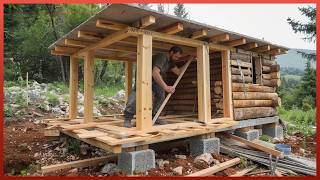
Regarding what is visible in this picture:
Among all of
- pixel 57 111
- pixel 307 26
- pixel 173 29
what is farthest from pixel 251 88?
pixel 307 26

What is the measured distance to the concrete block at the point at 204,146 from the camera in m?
7.10

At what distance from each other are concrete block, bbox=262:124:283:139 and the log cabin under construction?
3 centimetres

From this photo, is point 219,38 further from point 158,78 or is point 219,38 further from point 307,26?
point 307,26

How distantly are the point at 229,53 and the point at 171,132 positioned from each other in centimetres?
332

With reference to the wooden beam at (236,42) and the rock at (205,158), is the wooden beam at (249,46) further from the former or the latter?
the rock at (205,158)

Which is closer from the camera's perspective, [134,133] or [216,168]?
[134,133]

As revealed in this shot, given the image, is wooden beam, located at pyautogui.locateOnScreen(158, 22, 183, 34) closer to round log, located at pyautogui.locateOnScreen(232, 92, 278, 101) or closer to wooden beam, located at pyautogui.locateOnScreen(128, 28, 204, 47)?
wooden beam, located at pyautogui.locateOnScreen(128, 28, 204, 47)

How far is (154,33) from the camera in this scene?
632 centimetres

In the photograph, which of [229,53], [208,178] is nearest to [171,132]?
[208,178]

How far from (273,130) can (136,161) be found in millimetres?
6080

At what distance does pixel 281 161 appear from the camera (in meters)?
6.75

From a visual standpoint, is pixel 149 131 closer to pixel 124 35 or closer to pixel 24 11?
→ pixel 124 35

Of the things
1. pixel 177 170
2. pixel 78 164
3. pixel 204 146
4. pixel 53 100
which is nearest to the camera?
pixel 177 170

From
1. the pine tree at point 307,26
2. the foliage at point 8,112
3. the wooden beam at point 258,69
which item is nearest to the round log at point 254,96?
the wooden beam at point 258,69
